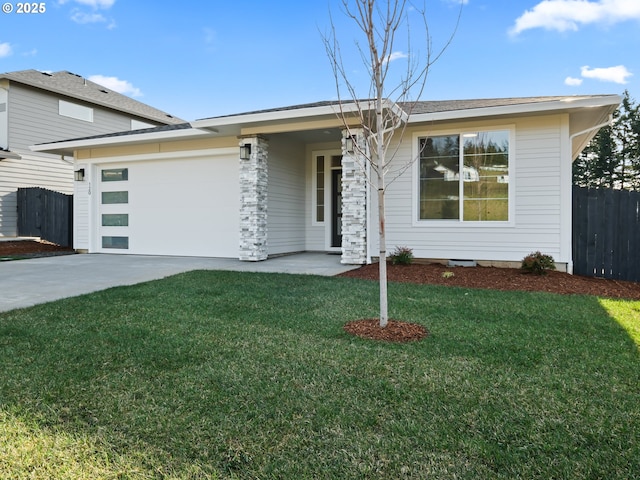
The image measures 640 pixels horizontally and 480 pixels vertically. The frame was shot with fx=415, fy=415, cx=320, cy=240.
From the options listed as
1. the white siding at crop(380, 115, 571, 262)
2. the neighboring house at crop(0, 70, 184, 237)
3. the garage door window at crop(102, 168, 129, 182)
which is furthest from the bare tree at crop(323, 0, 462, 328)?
the neighboring house at crop(0, 70, 184, 237)

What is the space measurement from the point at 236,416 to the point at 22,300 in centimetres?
432

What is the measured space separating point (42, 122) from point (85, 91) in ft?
8.25

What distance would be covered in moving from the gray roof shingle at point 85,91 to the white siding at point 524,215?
500 inches

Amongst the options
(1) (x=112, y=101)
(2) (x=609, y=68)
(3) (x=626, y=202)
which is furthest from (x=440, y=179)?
(2) (x=609, y=68)

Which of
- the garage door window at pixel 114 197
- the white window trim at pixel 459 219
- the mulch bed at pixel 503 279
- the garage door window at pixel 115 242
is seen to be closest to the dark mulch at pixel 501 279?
the mulch bed at pixel 503 279

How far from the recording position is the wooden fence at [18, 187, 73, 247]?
41.1 ft

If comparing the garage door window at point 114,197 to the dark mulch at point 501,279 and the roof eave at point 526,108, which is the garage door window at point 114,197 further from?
the roof eave at point 526,108

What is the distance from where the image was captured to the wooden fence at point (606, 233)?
713cm

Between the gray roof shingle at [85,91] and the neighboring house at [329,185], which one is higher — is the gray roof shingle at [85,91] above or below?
above

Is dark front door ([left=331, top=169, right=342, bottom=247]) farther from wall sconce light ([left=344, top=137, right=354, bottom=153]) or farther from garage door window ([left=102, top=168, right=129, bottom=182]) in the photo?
garage door window ([left=102, top=168, right=129, bottom=182])

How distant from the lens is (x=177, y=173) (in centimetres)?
1018

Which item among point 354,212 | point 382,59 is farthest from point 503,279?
point 382,59

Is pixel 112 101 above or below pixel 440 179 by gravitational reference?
above

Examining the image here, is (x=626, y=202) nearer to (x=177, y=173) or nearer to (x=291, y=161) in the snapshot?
(x=291, y=161)
